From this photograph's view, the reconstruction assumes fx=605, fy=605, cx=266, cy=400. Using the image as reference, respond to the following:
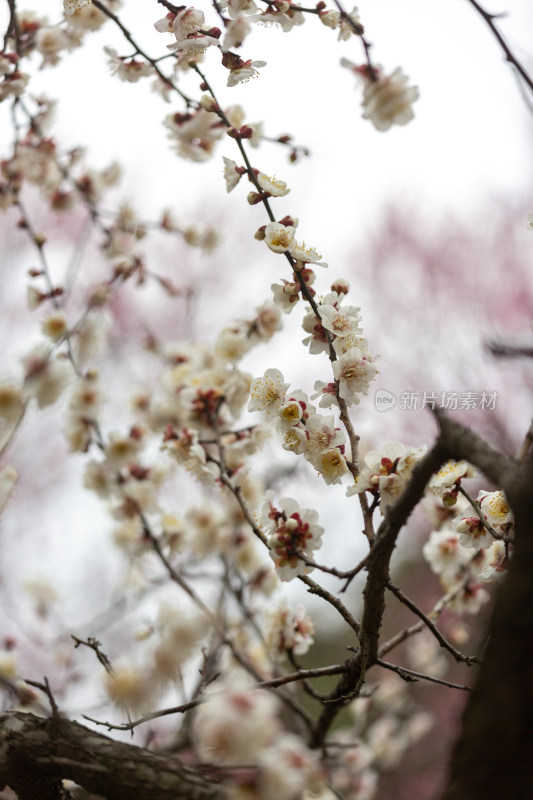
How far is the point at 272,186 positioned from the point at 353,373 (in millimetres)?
434

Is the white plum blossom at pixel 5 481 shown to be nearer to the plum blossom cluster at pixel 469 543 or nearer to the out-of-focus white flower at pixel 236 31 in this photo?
the plum blossom cluster at pixel 469 543

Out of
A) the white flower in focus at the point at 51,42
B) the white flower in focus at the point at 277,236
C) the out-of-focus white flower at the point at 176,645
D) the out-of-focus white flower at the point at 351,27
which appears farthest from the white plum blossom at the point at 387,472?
the white flower in focus at the point at 51,42

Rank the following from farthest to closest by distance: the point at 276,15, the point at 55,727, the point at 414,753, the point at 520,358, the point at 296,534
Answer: the point at 414,753, the point at 276,15, the point at 296,534, the point at 55,727, the point at 520,358

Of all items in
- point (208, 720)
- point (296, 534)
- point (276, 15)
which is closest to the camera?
point (208, 720)

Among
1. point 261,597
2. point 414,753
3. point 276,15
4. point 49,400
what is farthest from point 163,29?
point 414,753

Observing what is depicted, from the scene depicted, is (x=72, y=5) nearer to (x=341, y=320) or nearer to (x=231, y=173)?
(x=231, y=173)

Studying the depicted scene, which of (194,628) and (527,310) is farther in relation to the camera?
(527,310)

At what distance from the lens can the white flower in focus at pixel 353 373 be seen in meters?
1.12

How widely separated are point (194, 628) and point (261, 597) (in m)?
1.40

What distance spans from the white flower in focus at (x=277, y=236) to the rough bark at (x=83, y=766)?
87 centimetres

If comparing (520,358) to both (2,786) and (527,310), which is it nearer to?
(2,786)

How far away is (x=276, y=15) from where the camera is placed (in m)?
1.27

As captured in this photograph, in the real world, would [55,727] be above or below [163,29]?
below

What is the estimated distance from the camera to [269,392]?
1.22m
